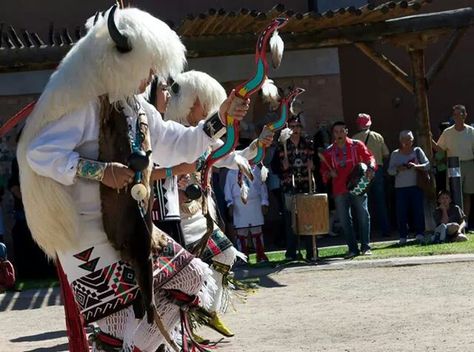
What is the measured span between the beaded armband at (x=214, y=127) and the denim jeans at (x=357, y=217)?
295 inches

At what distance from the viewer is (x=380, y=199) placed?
14.9m

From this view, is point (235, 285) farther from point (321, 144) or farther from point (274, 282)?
point (321, 144)

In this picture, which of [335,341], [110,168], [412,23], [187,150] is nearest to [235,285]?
[335,341]

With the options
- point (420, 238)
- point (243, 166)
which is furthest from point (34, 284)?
point (243, 166)

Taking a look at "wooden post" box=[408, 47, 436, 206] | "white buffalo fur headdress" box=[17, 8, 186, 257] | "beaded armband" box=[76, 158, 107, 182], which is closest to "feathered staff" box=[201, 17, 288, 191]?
"white buffalo fur headdress" box=[17, 8, 186, 257]

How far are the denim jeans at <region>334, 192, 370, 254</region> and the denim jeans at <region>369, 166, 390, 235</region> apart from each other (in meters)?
2.18

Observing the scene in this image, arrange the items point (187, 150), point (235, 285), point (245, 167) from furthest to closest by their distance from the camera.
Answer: point (235, 285) → point (245, 167) → point (187, 150)

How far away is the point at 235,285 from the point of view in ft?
25.6

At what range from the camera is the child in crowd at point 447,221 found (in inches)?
521

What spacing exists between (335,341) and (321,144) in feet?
27.1

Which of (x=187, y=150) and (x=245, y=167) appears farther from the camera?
(x=245, y=167)

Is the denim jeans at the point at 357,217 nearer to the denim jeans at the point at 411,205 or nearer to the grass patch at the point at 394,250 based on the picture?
the grass patch at the point at 394,250

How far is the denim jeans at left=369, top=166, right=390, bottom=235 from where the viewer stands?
1479 cm

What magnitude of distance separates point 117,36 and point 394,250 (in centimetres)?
846
